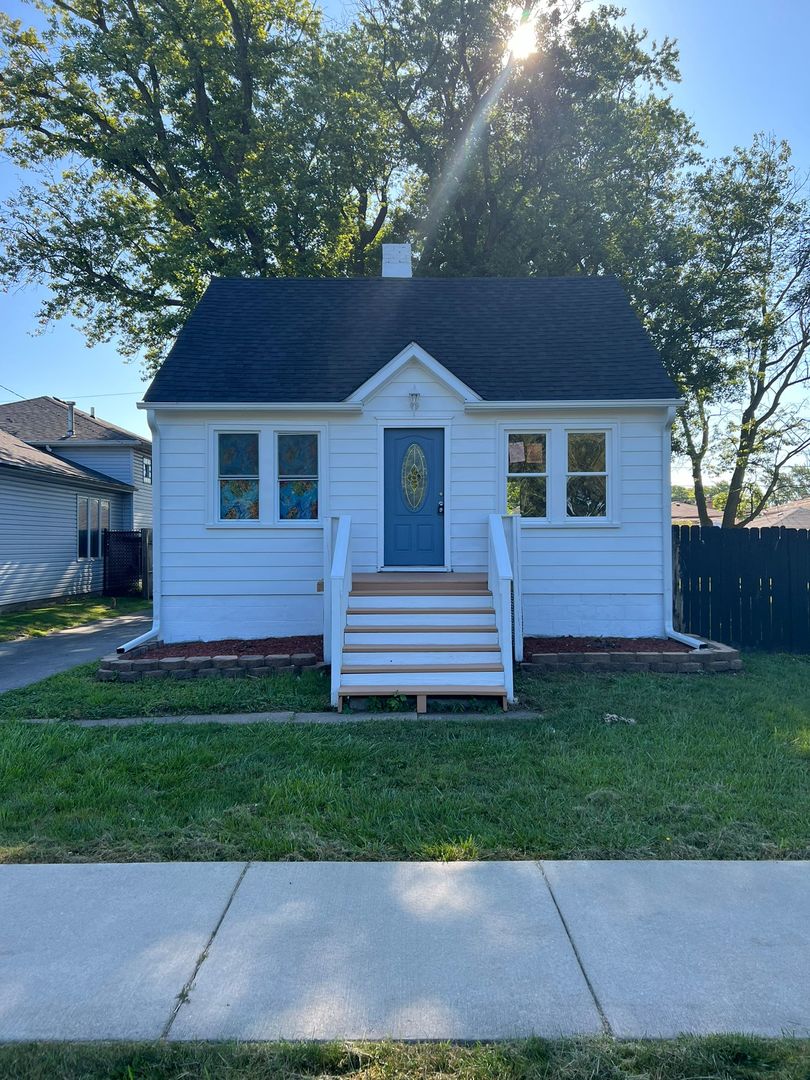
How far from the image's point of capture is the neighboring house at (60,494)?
16547 mm

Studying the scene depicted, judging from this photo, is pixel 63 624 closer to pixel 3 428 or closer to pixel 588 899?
pixel 3 428

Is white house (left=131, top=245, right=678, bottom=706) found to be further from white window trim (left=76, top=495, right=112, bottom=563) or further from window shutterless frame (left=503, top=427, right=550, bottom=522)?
white window trim (left=76, top=495, right=112, bottom=563)

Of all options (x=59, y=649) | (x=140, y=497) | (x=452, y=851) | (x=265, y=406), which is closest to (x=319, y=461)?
(x=265, y=406)

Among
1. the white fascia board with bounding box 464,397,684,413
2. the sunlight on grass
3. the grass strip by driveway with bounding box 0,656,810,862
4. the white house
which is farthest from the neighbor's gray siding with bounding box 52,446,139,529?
the sunlight on grass

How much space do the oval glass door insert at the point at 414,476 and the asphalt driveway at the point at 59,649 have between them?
16.7 feet

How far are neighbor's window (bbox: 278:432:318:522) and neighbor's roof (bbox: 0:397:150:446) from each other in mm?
13865

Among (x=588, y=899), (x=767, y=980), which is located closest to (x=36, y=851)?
(x=588, y=899)

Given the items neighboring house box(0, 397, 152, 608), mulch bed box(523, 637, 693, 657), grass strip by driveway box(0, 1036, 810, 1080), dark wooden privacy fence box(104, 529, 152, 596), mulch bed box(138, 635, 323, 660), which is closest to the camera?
grass strip by driveway box(0, 1036, 810, 1080)

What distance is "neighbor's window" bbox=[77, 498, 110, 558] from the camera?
20.0 m

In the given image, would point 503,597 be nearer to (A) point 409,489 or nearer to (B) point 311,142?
(A) point 409,489

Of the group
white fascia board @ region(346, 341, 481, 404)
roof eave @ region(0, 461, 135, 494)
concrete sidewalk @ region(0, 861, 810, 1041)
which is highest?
white fascia board @ region(346, 341, 481, 404)

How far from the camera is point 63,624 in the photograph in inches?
580

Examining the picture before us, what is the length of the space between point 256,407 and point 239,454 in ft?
2.52

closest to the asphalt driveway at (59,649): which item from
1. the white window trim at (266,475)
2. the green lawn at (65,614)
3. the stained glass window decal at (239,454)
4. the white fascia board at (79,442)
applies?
the green lawn at (65,614)
